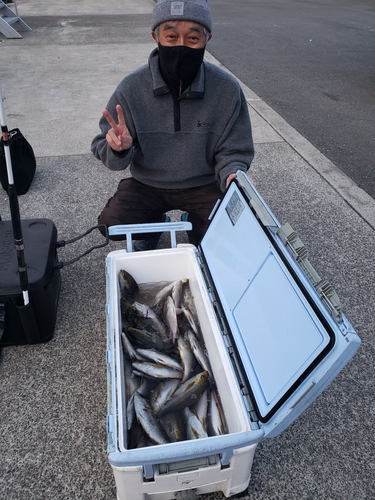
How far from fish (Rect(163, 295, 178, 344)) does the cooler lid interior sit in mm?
291

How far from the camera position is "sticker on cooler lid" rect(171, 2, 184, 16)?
1.93 m

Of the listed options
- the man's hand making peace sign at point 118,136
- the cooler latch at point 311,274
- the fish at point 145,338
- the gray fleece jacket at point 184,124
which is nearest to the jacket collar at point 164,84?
the gray fleece jacket at point 184,124

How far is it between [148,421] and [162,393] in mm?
204

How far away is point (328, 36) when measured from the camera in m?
10.1

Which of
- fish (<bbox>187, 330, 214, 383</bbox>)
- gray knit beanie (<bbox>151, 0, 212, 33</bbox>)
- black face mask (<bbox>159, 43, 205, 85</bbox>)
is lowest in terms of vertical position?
fish (<bbox>187, 330, 214, 383</bbox>)

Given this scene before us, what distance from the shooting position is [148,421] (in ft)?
5.10

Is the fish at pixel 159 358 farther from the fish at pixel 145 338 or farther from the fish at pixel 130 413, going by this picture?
the fish at pixel 130 413

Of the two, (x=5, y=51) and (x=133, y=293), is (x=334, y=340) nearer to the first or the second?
(x=133, y=293)

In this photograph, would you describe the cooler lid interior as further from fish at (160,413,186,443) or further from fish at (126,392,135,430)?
fish at (126,392,135,430)

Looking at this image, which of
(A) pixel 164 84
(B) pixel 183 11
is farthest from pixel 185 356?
(B) pixel 183 11

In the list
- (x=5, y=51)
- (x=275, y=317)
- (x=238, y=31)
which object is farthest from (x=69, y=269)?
(x=238, y=31)

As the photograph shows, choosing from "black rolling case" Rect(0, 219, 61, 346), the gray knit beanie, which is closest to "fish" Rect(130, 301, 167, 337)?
"black rolling case" Rect(0, 219, 61, 346)

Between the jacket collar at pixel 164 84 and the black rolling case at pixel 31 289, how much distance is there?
3.51 feet

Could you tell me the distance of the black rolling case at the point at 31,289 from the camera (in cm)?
195
